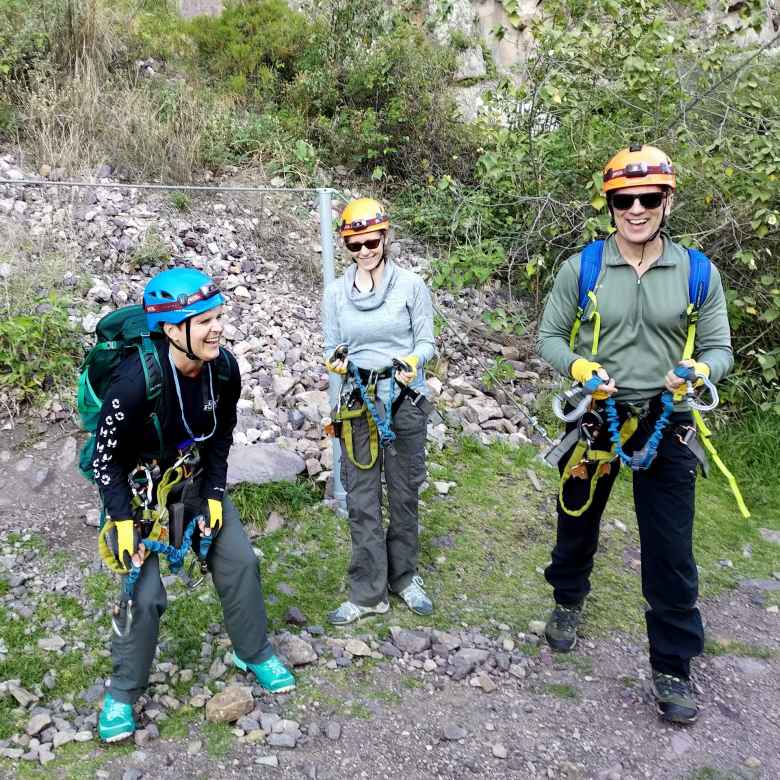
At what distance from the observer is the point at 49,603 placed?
155 inches

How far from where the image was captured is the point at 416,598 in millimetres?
4012

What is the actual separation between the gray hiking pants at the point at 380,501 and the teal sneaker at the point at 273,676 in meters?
0.64

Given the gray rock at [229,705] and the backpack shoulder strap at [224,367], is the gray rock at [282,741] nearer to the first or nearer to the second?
the gray rock at [229,705]

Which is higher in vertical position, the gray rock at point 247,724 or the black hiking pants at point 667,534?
the black hiking pants at point 667,534

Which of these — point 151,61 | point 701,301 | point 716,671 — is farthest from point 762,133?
point 151,61

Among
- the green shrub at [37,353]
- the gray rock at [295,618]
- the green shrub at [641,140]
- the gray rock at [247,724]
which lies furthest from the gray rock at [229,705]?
the green shrub at [641,140]

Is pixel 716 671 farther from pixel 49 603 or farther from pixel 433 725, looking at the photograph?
pixel 49 603

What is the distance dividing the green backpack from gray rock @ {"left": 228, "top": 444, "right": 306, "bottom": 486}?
6.45ft

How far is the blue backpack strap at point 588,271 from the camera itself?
3039 millimetres

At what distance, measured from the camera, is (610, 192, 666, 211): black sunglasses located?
2.87 m

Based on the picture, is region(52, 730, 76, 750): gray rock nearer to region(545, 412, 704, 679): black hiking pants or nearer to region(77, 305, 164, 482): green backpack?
region(77, 305, 164, 482): green backpack

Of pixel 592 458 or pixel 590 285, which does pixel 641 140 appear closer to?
pixel 590 285

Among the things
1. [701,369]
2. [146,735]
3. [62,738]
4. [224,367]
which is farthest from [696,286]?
[62,738]

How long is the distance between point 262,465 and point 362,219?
207 centimetres
